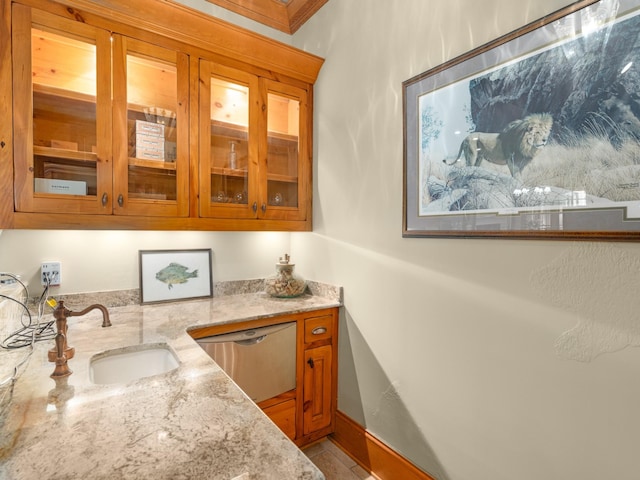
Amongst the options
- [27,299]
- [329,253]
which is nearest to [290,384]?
[329,253]

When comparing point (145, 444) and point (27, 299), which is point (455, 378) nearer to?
point (145, 444)

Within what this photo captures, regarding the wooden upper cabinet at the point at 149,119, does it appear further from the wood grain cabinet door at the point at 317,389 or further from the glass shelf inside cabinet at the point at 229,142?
the wood grain cabinet door at the point at 317,389

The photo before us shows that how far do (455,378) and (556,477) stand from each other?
0.42 metres

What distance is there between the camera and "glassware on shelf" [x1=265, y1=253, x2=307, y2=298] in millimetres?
2141

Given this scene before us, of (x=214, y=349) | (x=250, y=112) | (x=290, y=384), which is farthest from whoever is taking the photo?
(x=250, y=112)

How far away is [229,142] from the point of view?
1.94m

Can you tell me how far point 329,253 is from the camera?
2146 mm

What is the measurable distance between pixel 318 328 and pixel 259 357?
0.40 metres

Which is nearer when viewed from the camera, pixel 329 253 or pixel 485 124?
pixel 485 124

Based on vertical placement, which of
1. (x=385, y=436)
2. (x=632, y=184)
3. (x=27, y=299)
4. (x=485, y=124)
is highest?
(x=485, y=124)

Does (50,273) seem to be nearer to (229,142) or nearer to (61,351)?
(61,351)

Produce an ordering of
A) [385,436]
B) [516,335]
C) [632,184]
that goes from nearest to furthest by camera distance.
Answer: [632,184], [516,335], [385,436]

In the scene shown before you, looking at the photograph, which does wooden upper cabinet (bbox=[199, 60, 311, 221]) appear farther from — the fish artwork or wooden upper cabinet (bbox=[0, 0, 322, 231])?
the fish artwork

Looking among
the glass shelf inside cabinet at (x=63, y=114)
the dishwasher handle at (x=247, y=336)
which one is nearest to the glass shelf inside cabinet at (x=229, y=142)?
A: the glass shelf inside cabinet at (x=63, y=114)
